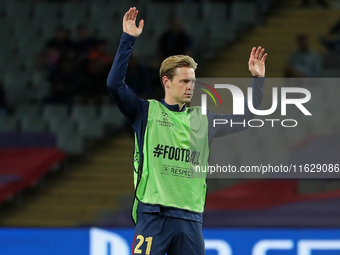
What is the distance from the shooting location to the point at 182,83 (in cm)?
320

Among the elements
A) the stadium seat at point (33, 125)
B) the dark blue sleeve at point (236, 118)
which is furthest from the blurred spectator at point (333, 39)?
the dark blue sleeve at point (236, 118)

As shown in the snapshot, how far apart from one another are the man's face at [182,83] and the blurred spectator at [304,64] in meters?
3.98

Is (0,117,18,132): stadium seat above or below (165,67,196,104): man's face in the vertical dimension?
above

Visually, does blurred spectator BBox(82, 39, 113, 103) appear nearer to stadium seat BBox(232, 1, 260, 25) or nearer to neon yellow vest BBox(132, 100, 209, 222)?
stadium seat BBox(232, 1, 260, 25)

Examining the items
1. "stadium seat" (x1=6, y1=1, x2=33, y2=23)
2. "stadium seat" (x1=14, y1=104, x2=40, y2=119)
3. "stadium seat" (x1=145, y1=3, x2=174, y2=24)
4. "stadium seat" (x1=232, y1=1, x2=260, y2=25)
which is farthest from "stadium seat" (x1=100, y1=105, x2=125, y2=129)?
"stadium seat" (x1=6, y1=1, x2=33, y2=23)

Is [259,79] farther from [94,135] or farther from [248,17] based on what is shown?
[248,17]

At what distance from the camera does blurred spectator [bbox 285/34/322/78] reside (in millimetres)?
6988

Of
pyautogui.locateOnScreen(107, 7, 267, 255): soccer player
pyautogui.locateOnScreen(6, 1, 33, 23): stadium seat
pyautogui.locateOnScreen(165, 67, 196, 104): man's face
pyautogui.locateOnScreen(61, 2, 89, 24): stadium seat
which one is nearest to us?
pyautogui.locateOnScreen(107, 7, 267, 255): soccer player

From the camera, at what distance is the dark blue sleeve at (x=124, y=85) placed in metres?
3.09

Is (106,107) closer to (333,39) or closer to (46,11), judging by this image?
(46,11)

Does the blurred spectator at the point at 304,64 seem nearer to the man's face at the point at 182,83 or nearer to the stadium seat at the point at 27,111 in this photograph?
the stadium seat at the point at 27,111

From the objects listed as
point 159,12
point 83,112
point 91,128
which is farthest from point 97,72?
point 159,12

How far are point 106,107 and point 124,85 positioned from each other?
4.77 meters

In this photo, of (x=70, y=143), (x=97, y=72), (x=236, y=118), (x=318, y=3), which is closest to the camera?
(x=236, y=118)
